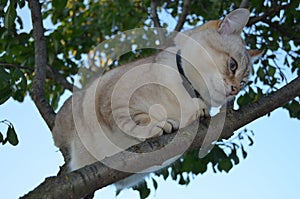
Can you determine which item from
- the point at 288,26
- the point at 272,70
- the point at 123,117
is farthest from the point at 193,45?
the point at 288,26

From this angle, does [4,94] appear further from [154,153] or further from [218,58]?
[218,58]

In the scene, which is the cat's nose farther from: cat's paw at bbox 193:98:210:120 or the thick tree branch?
the thick tree branch

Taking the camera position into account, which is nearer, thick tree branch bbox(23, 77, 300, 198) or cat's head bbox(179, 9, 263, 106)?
thick tree branch bbox(23, 77, 300, 198)

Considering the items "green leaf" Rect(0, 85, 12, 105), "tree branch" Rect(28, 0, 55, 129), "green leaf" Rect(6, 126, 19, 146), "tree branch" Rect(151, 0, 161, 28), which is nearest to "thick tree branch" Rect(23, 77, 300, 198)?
"green leaf" Rect(0, 85, 12, 105)

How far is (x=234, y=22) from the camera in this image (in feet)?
7.45

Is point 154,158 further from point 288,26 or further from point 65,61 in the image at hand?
point 65,61

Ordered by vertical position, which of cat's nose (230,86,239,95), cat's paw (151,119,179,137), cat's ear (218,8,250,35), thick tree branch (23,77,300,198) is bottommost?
thick tree branch (23,77,300,198)

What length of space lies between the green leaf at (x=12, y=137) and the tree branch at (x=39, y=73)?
14.3 inches

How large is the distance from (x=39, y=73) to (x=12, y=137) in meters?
0.64

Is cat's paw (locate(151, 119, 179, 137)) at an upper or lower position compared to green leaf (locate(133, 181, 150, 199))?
lower

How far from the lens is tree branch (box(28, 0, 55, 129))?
8.46 feet

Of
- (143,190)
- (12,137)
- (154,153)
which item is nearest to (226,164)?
(143,190)

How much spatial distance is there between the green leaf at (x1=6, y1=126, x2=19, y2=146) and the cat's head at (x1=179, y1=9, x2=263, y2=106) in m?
0.80

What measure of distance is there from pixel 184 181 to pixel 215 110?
1457mm
